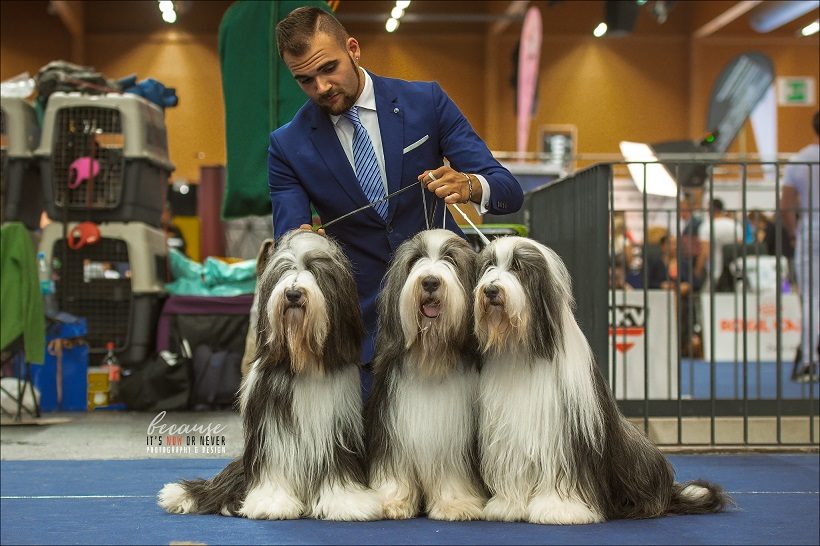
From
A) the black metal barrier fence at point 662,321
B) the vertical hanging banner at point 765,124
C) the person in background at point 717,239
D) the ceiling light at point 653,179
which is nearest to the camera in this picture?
the black metal barrier fence at point 662,321

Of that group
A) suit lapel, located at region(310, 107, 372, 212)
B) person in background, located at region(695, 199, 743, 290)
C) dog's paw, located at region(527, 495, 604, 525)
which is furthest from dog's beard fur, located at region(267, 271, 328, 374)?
person in background, located at region(695, 199, 743, 290)

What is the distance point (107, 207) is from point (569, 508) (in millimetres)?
4687

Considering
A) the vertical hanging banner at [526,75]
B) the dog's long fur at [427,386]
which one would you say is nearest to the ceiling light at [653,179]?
the dog's long fur at [427,386]

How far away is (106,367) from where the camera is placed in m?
6.71

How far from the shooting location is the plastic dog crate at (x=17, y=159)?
684 centimetres

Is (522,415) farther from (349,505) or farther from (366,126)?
(366,126)

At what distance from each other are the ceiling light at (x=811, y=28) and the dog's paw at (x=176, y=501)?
1796cm

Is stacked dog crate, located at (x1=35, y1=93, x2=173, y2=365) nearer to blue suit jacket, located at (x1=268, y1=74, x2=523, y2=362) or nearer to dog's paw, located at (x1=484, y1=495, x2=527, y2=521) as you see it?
blue suit jacket, located at (x1=268, y1=74, x2=523, y2=362)

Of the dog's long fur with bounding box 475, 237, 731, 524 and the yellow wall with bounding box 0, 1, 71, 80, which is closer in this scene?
the dog's long fur with bounding box 475, 237, 731, 524

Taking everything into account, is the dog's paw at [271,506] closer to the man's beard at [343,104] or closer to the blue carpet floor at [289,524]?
the blue carpet floor at [289,524]

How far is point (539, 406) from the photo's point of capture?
280cm

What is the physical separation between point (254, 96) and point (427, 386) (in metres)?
2.17

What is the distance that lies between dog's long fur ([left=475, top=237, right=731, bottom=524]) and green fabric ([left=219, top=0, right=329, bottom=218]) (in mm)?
1955

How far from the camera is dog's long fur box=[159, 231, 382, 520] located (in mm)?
2787
